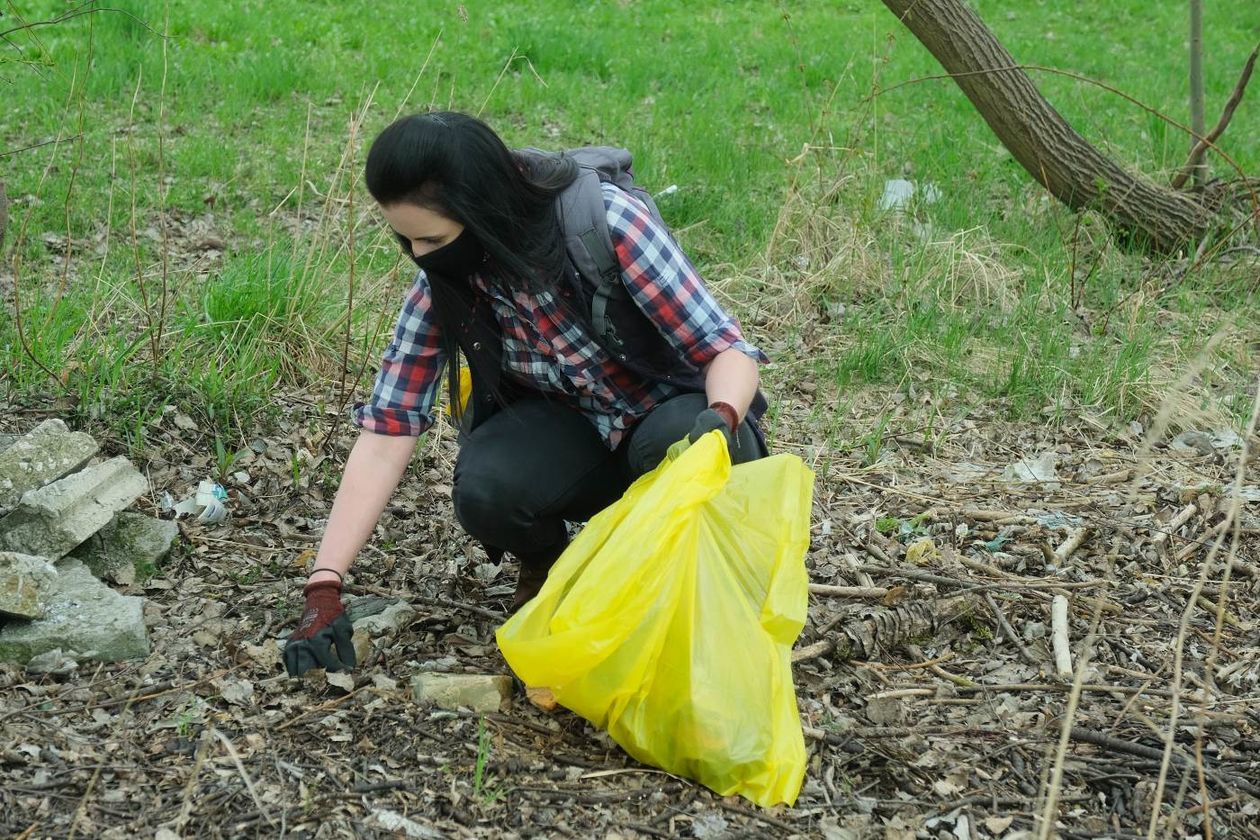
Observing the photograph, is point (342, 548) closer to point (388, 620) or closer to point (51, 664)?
point (388, 620)

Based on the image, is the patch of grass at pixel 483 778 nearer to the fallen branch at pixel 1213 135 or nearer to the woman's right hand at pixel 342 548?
the woman's right hand at pixel 342 548

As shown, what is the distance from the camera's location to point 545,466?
105 inches

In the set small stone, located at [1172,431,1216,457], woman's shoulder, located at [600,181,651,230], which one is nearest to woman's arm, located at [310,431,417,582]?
woman's shoulder, located at [600,181,651,230]

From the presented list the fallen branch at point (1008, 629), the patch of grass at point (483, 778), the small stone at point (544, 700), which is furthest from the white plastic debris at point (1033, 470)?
the patch of grass at point (483, 778)

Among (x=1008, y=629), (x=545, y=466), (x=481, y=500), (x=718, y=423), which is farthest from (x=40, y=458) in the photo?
(x=1008, y=629)

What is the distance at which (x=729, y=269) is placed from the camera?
5.16m

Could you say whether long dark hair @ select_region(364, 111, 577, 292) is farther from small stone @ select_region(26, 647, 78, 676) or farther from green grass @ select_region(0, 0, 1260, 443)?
green grass @ select_region(0, 0, 1260, 443)

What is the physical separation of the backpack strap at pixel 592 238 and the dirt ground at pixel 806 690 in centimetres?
76

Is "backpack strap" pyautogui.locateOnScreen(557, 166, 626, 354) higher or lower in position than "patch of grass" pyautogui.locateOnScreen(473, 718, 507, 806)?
higher

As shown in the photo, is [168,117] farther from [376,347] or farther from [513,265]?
[513,265]

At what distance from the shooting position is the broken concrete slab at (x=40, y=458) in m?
2.88

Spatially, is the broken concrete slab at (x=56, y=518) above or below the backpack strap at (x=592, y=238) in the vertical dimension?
below

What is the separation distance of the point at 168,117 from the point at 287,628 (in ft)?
13.7

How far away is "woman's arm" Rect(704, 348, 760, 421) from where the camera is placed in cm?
242
